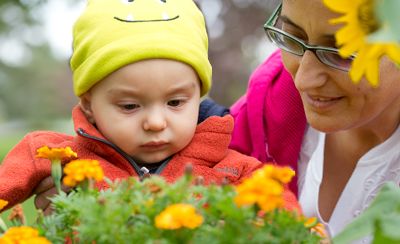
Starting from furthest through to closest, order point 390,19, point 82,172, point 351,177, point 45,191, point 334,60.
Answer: point 351,177
point 45,191
point 334,60
point 82,172
point 390,19

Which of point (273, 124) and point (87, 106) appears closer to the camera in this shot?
point (87, 106)

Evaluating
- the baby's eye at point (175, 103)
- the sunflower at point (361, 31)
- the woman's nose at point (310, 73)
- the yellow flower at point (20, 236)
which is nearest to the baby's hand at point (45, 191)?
the baby's eye at point (175, 103)

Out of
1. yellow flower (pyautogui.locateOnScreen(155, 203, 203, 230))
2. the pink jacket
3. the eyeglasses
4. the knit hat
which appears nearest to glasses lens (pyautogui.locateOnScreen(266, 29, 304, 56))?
the eyeglasses

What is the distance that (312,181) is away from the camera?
6.57ft

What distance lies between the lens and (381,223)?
A: 0.77m

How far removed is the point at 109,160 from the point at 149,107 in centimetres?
17

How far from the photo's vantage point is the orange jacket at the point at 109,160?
1475 millimetres

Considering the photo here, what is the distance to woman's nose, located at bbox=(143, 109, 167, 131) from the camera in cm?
142

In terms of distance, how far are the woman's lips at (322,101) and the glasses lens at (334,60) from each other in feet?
0.32

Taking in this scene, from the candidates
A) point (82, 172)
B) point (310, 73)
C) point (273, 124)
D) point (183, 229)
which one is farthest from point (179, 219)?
point (273, 124)

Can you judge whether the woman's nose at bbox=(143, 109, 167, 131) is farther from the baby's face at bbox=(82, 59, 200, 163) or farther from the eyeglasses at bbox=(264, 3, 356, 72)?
the eyeglasses at bbox=(264, 3, 356, 72)

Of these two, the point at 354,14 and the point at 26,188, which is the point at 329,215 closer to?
the point at 26,188

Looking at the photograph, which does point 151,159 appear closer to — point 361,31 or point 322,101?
point 322,101

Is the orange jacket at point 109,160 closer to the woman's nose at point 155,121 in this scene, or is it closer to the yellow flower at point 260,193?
the woman's nose at point 155,121
